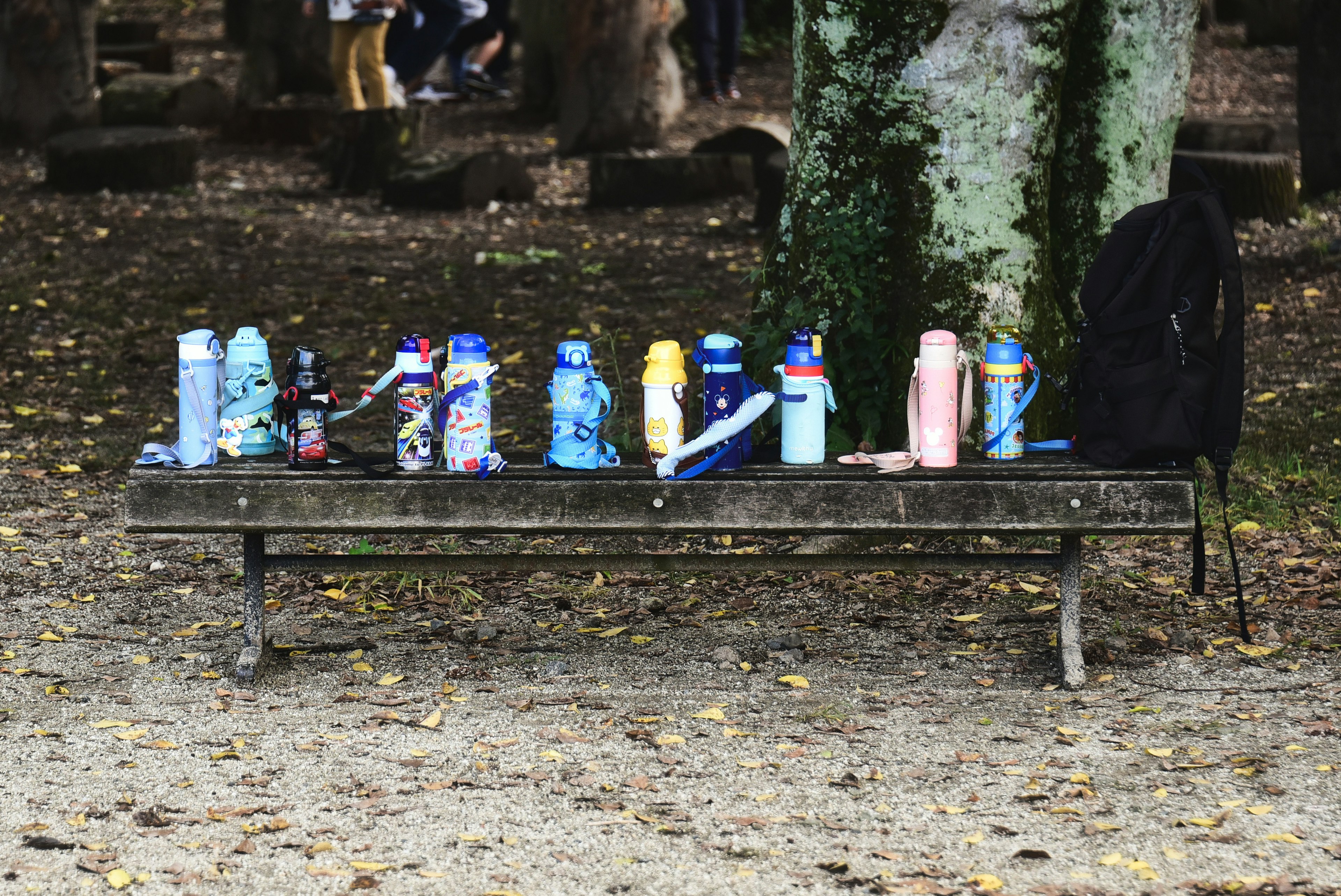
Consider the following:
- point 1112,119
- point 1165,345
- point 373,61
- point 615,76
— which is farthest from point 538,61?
point 1165,345

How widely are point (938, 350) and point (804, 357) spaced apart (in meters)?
0.36

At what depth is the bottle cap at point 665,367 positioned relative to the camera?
4184 mm

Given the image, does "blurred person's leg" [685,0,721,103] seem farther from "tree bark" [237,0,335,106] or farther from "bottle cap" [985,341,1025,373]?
"bottle cap" [985,341,1025,373]

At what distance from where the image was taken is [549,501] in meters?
4.16

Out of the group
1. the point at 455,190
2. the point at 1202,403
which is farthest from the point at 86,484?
the point at 455,190

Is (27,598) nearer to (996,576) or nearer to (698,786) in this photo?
(698,786)

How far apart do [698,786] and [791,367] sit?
1164 mm

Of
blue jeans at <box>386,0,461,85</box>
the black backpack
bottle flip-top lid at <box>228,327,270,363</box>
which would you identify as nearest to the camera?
the black backpack

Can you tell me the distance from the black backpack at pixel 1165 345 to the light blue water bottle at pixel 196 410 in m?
2.32

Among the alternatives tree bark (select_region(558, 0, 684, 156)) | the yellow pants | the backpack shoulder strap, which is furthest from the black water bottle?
tree bark (select_region(558, 0, 684, 156))

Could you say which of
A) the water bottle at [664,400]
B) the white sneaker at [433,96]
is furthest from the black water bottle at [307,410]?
the white sneaker at [433,96]

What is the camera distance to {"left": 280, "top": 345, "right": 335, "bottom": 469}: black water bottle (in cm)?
421

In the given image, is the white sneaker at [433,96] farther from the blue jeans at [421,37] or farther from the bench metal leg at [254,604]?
the bench metal leg at [254,604]

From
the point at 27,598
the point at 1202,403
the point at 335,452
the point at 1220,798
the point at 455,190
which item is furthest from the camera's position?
the point at 455,190
